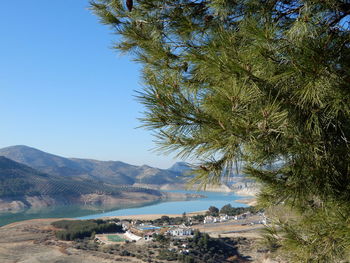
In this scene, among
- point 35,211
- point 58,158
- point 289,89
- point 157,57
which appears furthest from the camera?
point 58,158

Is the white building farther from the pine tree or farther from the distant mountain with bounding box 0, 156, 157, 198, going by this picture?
the distant mountain with bounding box 0, 156, 157, 198

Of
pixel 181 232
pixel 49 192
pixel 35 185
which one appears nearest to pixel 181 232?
pixel 181 232

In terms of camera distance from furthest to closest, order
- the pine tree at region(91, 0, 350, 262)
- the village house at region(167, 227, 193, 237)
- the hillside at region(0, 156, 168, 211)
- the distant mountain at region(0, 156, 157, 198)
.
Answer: the distant mountain at region(0, 156, 157, 198)
the hillside at region(0, 156, 168, 211)
the village house at region(167, 227, 193, 237)
the pine tree at region(91, 0, 350, 262)

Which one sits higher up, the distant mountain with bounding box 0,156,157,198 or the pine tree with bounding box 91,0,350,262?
the distant mountain with bounding box 0,156,157,198

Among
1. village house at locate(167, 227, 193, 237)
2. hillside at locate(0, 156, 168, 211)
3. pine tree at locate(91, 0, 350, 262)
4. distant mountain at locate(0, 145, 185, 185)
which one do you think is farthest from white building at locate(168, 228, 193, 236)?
distant mountain at locate(0, 145, 185, 185)

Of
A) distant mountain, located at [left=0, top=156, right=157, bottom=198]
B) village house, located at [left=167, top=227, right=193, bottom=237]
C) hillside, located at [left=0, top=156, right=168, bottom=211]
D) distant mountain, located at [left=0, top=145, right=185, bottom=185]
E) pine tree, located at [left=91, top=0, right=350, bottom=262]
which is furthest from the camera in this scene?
distant mountain, located at [left=0, top=145, right=185, bottom=185]

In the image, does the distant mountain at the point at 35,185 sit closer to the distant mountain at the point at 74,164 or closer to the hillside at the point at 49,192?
the hillside at the point at 49,192

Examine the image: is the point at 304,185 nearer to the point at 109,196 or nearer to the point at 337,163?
the point at 337,163

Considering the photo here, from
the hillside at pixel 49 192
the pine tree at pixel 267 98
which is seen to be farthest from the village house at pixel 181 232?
the hillside at pixel 49 192

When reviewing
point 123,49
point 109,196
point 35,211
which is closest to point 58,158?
point 109,196
